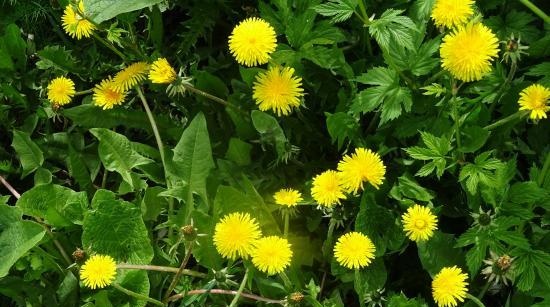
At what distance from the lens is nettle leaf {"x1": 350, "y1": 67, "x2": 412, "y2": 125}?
1.63m

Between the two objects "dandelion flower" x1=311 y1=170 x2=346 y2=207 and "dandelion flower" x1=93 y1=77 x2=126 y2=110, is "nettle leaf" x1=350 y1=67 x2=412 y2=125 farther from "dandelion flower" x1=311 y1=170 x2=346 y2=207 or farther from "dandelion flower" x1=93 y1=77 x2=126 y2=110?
"dandelion flower" x1=93 y1=77 x2=126 y2=110

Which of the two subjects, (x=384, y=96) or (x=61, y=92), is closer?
(x=384, y=96)

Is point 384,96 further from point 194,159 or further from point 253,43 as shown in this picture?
point 194,159

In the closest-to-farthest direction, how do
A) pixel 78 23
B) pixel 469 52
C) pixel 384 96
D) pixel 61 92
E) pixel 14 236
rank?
1. pixel 469 52
2. pixel 384 96
3. pixel 14 236
4. pixel 78 23
5. pixel 61 92

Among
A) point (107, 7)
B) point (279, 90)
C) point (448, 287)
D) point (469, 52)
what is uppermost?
point (107, 7)

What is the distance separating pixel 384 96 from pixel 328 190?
0.28 m

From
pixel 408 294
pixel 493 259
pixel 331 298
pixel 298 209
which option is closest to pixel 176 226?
pixel 298 209

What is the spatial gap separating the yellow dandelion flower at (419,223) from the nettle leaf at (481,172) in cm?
11

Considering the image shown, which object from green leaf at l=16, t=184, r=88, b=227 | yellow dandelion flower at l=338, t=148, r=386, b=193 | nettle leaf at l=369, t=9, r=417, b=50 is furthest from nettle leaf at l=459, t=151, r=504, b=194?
green leaf at l=16, t=184, r=88, b=227

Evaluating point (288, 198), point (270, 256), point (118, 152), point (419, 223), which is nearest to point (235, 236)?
point (270, 256)

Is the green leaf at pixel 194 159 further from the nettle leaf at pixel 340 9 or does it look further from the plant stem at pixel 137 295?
the nettle leaf at pixel 340 9

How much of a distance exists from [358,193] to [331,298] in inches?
11.0

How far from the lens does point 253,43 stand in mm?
1611

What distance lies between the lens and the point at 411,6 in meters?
1.79
